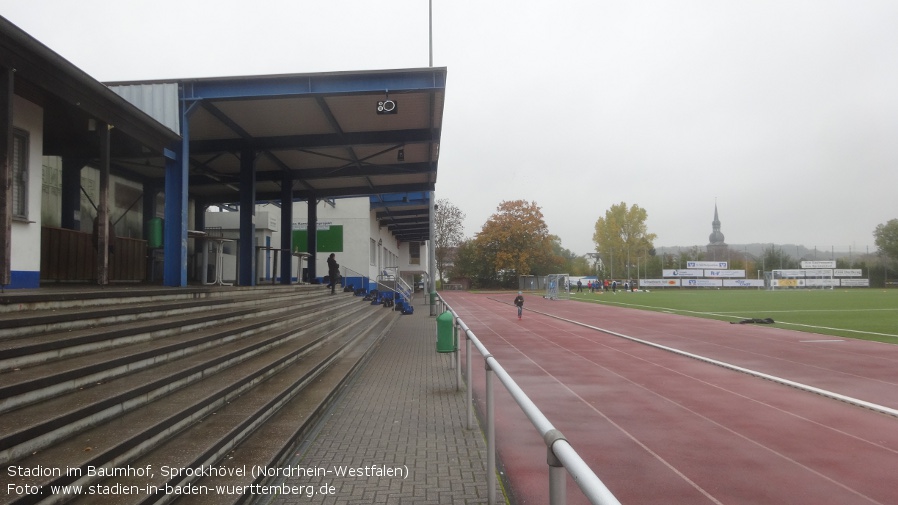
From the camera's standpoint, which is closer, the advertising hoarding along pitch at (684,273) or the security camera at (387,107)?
the security camera at (387,107)

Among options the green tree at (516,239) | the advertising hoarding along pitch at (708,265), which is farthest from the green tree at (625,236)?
the green tree at (516,239)

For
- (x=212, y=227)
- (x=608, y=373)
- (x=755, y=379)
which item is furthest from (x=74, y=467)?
(x=212, y=227)

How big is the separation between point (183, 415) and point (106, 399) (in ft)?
2.11

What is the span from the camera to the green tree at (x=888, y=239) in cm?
8706

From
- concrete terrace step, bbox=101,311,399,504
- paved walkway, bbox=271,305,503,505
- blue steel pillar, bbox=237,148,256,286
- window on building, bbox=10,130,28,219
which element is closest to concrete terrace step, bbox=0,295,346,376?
concrete terrace step, bbox=101,311,399,504

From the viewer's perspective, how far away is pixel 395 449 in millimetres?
5359

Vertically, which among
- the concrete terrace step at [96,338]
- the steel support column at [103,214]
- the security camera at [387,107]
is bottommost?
the concrete terrace step at [96,338]

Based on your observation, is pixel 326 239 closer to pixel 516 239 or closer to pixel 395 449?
pixel 395 449

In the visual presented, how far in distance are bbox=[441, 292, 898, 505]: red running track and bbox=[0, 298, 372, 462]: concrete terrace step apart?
306 cm

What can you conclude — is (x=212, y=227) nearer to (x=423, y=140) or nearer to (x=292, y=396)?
(x=423, y=140)

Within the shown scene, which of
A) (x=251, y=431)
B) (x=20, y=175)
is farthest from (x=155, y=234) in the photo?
(x=251, y=431)

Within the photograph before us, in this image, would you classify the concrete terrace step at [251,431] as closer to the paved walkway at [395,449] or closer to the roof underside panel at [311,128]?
the paved walkway at [395,449]

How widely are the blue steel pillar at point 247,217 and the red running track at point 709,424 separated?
7717 mm

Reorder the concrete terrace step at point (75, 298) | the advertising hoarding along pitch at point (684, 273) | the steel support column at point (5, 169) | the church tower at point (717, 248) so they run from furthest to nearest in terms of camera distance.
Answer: the church tower at point (717, 248), the advertising hoarding along pitch at point (684, 273), the steel support column at point (5, 169), the concrete terrace step at point (75, 298)
